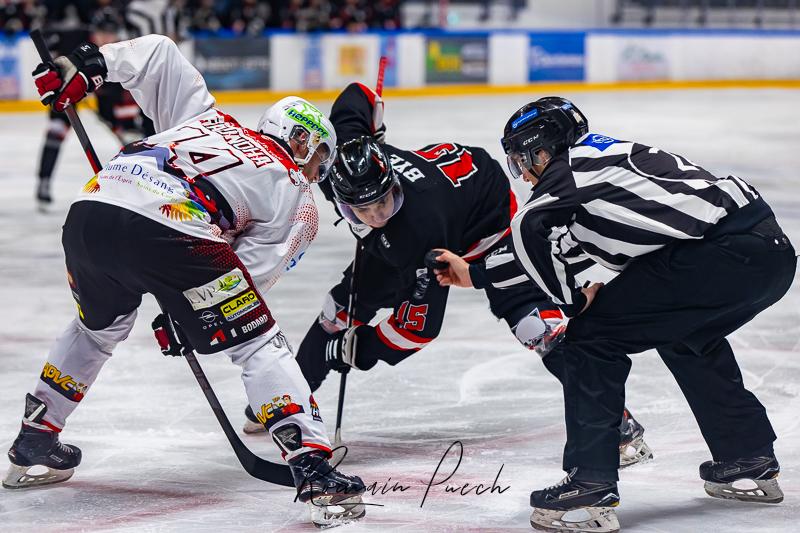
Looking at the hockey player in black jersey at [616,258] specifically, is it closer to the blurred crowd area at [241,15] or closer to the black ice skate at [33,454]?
the black ice skate at [33,454]

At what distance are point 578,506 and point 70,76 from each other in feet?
5.21

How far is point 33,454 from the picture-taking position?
310 centimetres

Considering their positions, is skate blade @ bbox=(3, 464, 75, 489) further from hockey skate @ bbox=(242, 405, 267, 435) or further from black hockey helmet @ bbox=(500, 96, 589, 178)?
black hockey helmet @ bbox=(500, 96, 589, 178)

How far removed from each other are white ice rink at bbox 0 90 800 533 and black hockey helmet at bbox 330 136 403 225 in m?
0.72

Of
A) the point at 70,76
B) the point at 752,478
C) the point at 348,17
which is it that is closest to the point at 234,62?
the point at 348,17

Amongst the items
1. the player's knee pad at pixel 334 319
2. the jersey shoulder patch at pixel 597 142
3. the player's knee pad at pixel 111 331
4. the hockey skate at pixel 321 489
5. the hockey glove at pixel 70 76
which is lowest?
the hockey skate at pixel 321 489

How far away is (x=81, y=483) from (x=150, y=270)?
0.74 m

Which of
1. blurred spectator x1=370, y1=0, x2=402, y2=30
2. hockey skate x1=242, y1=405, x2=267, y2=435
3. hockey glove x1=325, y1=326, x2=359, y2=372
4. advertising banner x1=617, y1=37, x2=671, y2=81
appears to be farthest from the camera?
advertising banner x1=617, y1=37, x2=671, y2=81

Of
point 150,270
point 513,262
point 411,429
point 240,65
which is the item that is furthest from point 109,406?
point 240,65

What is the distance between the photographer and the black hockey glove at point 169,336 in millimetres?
2975

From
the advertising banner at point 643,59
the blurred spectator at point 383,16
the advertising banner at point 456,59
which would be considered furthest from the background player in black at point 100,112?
the advertising banner at point 643,59

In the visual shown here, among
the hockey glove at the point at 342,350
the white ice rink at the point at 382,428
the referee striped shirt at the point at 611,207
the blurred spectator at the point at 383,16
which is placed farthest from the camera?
the blurred spectator at the point at 383,16

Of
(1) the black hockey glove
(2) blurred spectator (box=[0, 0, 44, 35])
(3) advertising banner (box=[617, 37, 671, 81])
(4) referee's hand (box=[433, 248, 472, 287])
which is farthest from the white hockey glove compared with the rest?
(3) advertising banner (box=[617, 37, 671, 81])

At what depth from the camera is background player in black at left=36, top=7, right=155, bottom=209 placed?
740 cm
